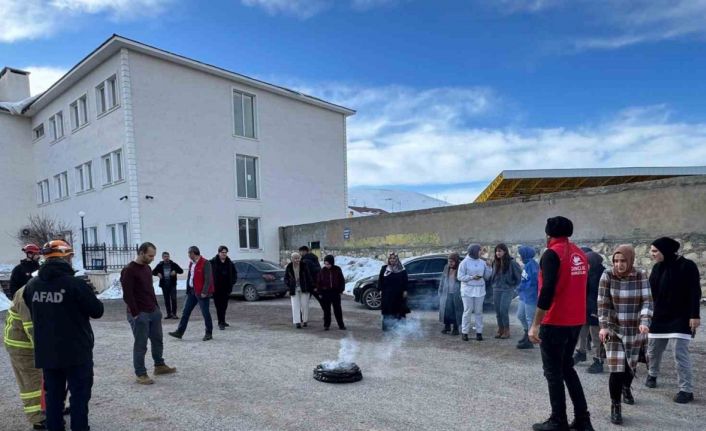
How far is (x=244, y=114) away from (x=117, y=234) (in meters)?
8.64

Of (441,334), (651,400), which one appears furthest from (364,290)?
(651,400)

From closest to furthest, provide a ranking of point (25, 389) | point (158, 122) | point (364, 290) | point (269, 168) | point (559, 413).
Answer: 1. point (559, 413)
2. point (25, 389)
3. point (364, 290)
4. point (158, 122)
5. point (269, 168)

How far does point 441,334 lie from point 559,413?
449cm

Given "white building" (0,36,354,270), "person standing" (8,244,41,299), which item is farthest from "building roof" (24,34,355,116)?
"person standing" (8,244,41,299)

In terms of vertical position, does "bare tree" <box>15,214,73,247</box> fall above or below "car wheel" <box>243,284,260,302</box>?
above

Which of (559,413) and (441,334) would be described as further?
(441,334)

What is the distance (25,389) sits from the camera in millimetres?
4133

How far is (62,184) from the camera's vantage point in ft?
83.7

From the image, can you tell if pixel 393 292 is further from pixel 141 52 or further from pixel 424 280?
pixel 141 52

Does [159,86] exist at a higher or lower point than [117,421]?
higher

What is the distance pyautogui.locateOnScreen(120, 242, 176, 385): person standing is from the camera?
18.0 feet

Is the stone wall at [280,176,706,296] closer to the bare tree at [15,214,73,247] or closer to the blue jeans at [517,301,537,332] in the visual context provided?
the blue jeans at [517,301,537,332]

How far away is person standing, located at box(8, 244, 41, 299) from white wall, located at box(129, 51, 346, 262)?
1517 centimetres

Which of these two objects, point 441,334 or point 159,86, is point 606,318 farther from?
point 159,86
